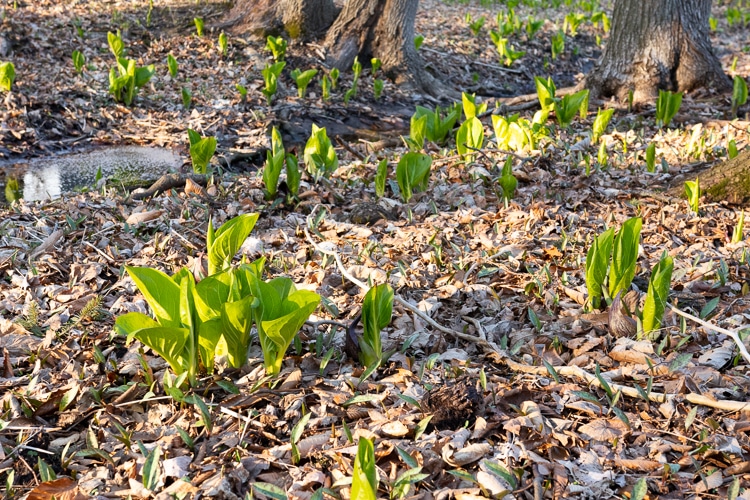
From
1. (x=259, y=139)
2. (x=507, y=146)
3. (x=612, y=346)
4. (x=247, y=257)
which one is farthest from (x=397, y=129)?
(x=612, y=346)

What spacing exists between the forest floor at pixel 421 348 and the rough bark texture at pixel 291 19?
313cm

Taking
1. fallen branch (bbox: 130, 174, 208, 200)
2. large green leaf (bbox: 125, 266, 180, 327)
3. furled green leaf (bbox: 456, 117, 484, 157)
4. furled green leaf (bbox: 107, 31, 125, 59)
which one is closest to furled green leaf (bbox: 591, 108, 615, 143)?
furled green leaf (bbox: 456, 117, 484, 157)

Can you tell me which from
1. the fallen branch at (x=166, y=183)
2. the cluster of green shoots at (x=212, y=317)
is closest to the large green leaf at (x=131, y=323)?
the cluster of green shoots at (x=212, y=317)

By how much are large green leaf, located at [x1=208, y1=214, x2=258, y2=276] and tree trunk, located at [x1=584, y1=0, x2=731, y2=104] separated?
421 centimetres

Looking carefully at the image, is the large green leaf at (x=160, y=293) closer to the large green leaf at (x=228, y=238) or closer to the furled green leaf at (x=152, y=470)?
the furled green leaf at (x=152, y=470)

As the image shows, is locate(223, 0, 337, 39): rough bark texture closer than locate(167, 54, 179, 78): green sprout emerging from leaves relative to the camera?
No

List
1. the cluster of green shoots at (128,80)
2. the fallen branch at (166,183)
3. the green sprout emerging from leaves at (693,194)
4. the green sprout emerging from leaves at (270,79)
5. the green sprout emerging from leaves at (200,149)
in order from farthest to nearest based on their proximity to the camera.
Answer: the green sprout emerging from leaves at (270,79)
the cluster of green shoots at (128,80)
the green sprout emerging from leaves at (200,149)
the fallen branch at (166,183)
the green sprout emerging from leaves at (693,194)

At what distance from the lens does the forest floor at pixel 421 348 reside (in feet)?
6.04

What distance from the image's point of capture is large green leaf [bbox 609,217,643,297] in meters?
2.38

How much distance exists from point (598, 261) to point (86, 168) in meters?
4.13

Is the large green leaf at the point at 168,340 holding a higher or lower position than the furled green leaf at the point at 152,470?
higher

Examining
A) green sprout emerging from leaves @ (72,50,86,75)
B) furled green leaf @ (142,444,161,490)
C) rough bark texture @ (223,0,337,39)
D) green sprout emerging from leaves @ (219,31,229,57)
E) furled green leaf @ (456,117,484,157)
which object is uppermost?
rough bark texture @ (223,0,337,39)

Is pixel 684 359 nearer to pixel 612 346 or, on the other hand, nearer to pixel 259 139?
pixel 612 346

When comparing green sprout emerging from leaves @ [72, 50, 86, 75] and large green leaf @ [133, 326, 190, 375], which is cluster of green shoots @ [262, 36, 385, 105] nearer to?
green sprout emerging from leaves @ [72, 50, 86, 75]
